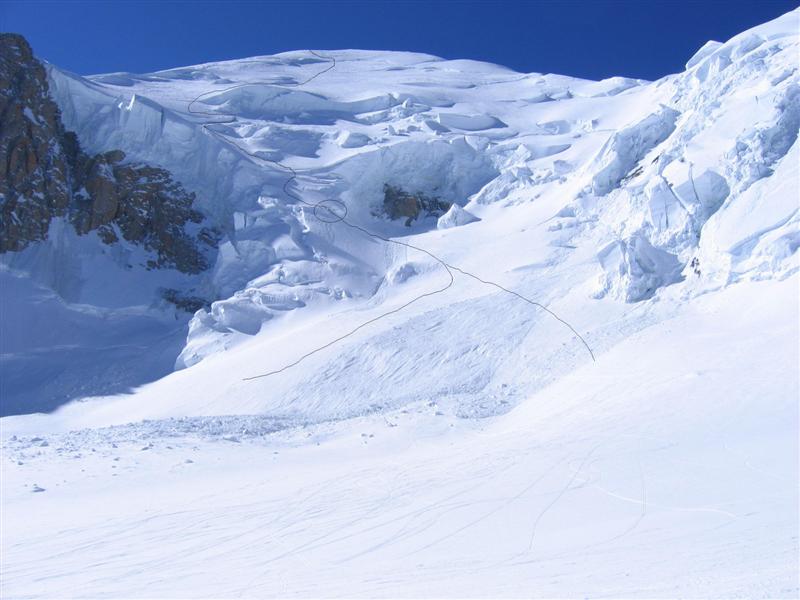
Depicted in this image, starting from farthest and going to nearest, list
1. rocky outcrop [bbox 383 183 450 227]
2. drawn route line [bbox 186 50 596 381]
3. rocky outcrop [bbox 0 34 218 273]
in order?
rocky outcrop [bbox 383 183 450 227] < rocky outcrop [bbox 0 34 218 273] < drawn route line [bbox 186 50 596 381]

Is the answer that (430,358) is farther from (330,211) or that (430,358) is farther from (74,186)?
(74,186)

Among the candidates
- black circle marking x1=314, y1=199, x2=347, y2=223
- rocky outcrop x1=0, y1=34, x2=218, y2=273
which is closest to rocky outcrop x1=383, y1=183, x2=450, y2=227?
black circle marking x1=314, y1=199, x2=347, y2=223

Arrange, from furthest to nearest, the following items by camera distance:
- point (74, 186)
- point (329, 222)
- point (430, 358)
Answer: point (74, 186) < point (329, 222) < point (430, 358)

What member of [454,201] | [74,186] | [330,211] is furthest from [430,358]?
[74,186]

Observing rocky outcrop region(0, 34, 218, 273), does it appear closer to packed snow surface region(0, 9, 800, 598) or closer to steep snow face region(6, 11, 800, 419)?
packed snow surface region(0, 9, 800, 598)

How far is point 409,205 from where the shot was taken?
2792 cm

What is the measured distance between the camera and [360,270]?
23.0 meters

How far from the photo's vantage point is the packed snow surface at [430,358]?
6664mm

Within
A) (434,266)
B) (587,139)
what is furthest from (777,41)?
(434,266)

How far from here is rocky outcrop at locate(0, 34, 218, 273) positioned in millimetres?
25578

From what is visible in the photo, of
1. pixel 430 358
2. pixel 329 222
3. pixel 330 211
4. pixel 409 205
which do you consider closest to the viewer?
pixel 430 358

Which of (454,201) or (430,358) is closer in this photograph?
(430,358)

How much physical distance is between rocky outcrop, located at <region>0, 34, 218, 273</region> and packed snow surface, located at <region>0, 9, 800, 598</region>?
2.58 feet

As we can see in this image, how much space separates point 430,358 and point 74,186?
18.7 metres
